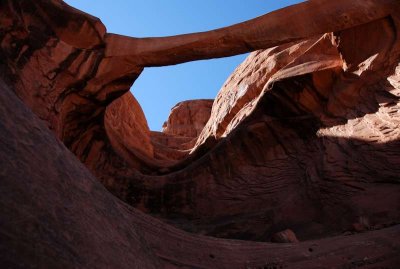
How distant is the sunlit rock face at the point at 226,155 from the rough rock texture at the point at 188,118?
10.9 m

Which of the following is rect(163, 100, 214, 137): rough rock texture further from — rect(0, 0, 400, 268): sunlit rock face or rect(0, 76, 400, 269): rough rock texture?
rect(0, 76, 400, 269): rough rock texture

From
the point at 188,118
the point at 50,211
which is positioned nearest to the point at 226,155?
the point at 50,211

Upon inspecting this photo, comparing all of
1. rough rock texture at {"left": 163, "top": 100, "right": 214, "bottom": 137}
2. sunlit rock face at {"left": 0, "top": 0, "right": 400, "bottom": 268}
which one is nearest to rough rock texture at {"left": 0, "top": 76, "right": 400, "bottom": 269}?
sunlit rock face at {"left": 0, "top": 0, "right": 400, "bottom": 268}

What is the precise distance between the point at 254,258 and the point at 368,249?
98 cm

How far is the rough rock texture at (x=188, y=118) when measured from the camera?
21344mm

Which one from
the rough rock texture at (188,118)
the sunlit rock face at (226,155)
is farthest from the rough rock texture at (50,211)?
the rough rock texture at (188,118)

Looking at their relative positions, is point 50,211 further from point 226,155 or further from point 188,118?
point 188,118

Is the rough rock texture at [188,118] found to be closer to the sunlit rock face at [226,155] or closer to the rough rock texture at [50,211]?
the sunlit rock face at [226,155]

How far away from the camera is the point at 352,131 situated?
23.4ft

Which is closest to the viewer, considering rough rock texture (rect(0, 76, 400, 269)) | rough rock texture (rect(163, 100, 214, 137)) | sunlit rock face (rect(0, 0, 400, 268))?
rough rock texture (rect(0, 76, 400, 269))

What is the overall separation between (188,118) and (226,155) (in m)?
13.6

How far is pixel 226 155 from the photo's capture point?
28.0 ft

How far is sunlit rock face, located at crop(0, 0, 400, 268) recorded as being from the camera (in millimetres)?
2248

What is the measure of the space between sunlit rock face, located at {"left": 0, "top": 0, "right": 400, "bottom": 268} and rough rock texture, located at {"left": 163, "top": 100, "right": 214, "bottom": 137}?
10.9m
